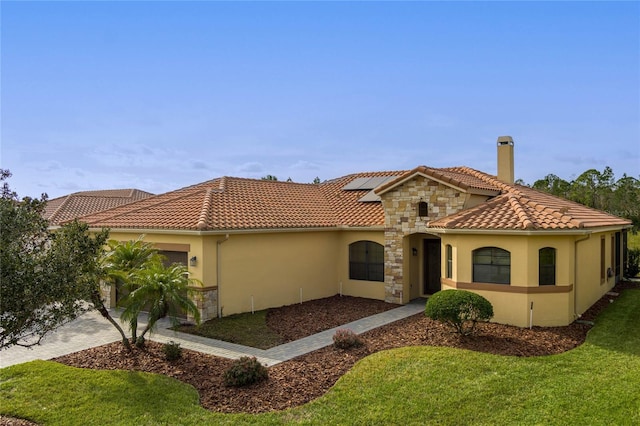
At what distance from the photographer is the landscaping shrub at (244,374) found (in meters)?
9.45

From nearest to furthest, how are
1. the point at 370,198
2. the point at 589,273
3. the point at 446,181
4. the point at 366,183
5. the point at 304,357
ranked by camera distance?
1. the point at 304,357
2. the point at 589,273
3. the point at 446,181
4. the point at 370,198
5. the point at 366,183

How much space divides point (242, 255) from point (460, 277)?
7758mm

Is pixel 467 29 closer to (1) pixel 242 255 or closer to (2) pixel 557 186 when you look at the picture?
(1) pixel 242 255

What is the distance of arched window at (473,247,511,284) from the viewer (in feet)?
46.5

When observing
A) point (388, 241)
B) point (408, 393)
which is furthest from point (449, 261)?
point (408, 393)

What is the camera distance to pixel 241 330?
14.0m

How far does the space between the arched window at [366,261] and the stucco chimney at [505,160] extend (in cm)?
701

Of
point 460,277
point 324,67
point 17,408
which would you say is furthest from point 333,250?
point 17,408

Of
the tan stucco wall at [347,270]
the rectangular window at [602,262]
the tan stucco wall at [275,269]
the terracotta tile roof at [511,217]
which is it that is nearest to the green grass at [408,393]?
the terracotta tile roof at [511,217]

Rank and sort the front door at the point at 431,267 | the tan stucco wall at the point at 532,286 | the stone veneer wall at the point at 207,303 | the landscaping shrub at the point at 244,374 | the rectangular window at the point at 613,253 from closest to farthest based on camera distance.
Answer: the landscaping shrub at the point at 244,374 → the tan stucco wall at the point at 532,286 → the stone veneer wall at the point at 207,303 → the front door at the point at 431,267 → the rectangular window at the point at 613,253

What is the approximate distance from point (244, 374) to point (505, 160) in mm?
16346

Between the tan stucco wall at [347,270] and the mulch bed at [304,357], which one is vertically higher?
the tan stucco wall at [347,270]

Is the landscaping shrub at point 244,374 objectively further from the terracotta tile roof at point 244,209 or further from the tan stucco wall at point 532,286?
the tan stucco wall at point 532,286

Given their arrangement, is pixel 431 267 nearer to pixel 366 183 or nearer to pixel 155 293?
pixel 366 183
